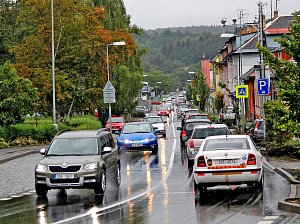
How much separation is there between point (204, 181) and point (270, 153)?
14.0m


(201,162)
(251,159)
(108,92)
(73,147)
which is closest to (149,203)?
(201,162)

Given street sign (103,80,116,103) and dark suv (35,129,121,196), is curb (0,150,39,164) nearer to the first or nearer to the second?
street sign (103,80,116,103)

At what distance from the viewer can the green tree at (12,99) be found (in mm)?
39844

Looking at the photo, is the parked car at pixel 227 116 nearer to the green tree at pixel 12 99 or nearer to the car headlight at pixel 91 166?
the green tree at pixel 12 99

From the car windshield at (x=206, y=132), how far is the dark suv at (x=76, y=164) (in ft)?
20.3

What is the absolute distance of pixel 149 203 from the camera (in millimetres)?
15766

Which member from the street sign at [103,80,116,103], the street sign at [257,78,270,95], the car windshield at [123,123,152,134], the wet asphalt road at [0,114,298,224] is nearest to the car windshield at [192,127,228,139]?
the wet asphalt road at [0,114,298,224]

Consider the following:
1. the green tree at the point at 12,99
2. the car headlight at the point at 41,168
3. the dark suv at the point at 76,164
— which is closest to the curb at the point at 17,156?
the green tree at the point at 12,99

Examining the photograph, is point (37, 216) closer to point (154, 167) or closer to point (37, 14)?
point (154, 167)

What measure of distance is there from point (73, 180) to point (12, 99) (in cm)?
2337

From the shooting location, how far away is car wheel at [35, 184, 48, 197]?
692 inches

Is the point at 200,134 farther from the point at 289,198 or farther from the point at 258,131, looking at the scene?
the point at 258,131

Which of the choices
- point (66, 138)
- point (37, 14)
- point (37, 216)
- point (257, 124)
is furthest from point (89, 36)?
point (37, 216)

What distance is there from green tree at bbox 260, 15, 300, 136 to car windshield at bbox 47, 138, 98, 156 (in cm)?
506
